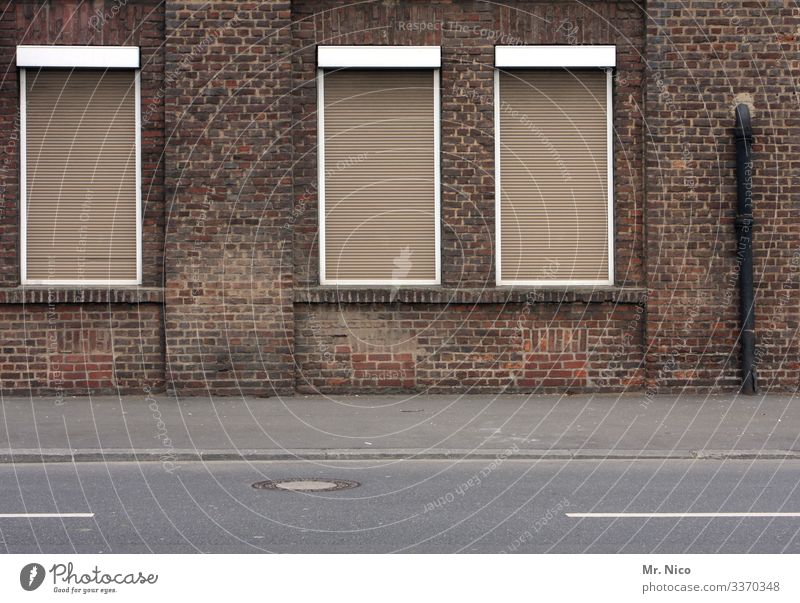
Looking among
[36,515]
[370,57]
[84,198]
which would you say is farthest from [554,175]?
[36,515]

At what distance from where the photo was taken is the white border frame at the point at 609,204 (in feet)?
54.9

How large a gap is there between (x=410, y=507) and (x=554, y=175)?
323 inches

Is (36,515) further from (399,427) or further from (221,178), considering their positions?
(221,178)

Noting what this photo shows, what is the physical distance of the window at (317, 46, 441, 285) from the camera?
16.7m

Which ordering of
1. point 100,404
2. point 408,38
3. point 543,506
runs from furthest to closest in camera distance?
point 408,38 < point 100,404 < point 543,506

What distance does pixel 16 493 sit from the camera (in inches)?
400

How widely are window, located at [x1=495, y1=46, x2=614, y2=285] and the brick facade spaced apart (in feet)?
0.84

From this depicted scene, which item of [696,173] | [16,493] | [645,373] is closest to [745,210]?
[696,173]

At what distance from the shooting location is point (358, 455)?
476 inches

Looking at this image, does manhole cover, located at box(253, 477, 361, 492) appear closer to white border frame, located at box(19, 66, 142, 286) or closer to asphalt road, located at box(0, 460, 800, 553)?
asphalt road, located at box(0, 460, 800, 553)

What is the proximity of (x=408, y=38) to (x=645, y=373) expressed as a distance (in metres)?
5.27

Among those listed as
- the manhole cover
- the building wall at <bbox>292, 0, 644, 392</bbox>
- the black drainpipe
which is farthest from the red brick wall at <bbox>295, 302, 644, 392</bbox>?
the manhole cover


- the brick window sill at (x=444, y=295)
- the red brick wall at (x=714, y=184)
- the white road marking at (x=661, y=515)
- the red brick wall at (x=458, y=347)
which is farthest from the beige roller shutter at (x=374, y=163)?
the white road marking at (x=661, y=515)

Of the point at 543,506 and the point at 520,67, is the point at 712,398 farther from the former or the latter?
the point at 543,506
